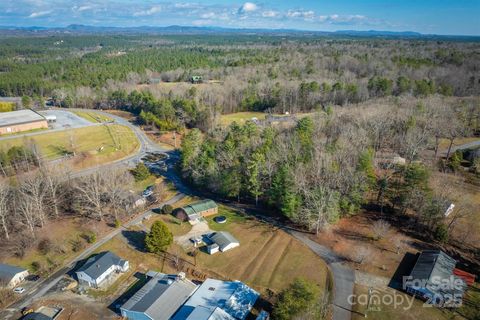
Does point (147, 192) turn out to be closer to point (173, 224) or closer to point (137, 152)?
point (173, 224)

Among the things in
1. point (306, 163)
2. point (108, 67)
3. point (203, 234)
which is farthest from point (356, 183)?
point (108, 67)

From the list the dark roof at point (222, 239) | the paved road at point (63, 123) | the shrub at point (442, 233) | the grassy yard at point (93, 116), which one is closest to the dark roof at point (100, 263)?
the dark roof at point (222, 239)

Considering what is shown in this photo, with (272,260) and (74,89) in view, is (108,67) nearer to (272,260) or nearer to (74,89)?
(74,89)

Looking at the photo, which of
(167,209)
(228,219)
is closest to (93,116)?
(167,209)

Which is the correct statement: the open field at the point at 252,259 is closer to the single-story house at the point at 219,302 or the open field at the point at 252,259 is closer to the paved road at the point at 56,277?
the paved road at the point at 56,277

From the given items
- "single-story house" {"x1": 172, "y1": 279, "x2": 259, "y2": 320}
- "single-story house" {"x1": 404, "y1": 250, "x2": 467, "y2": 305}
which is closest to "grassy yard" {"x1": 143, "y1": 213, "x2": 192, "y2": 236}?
"single-story house" {"x1": 172, "y1": 279, "x2": 259, "y2": 320}

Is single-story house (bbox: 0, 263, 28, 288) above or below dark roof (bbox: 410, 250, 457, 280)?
below

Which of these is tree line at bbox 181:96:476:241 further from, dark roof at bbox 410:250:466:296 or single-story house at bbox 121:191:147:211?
single-story house at bbox 121:191:147:211
